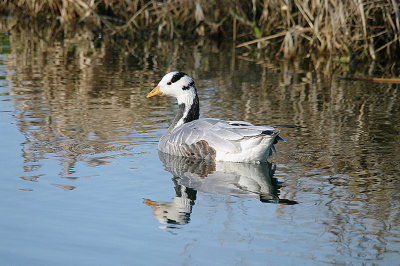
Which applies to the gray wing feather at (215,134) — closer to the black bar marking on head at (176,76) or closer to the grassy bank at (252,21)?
the black bar marking on head at (176,76)

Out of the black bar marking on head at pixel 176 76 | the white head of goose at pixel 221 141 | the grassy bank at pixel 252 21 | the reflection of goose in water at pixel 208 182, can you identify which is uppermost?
the grassy bank at pixel 252 21

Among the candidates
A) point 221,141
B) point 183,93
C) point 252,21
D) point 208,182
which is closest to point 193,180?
point 208,182

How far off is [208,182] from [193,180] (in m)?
0.20

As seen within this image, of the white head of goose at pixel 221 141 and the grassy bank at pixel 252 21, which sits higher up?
the grassy bank at pixel 252 21

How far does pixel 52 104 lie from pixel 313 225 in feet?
20.7

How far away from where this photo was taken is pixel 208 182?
6.79 meters

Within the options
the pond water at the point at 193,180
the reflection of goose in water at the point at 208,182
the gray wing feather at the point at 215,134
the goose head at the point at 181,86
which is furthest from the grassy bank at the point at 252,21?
the reflection of goose in water at the point at 208,182

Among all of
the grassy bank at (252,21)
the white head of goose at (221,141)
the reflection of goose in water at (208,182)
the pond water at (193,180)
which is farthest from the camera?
the grassy bank at (252,21)

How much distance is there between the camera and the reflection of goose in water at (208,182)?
5922 mm

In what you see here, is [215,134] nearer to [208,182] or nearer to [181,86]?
[208,182]

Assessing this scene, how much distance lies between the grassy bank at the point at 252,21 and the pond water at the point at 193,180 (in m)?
2.02

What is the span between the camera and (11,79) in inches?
504

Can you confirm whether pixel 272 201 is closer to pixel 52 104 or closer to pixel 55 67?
pixel 52 104

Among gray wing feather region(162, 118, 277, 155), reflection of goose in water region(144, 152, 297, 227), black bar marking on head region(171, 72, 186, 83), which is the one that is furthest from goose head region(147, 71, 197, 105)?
reflection of goose in water region(144, 152, 297, 227)
